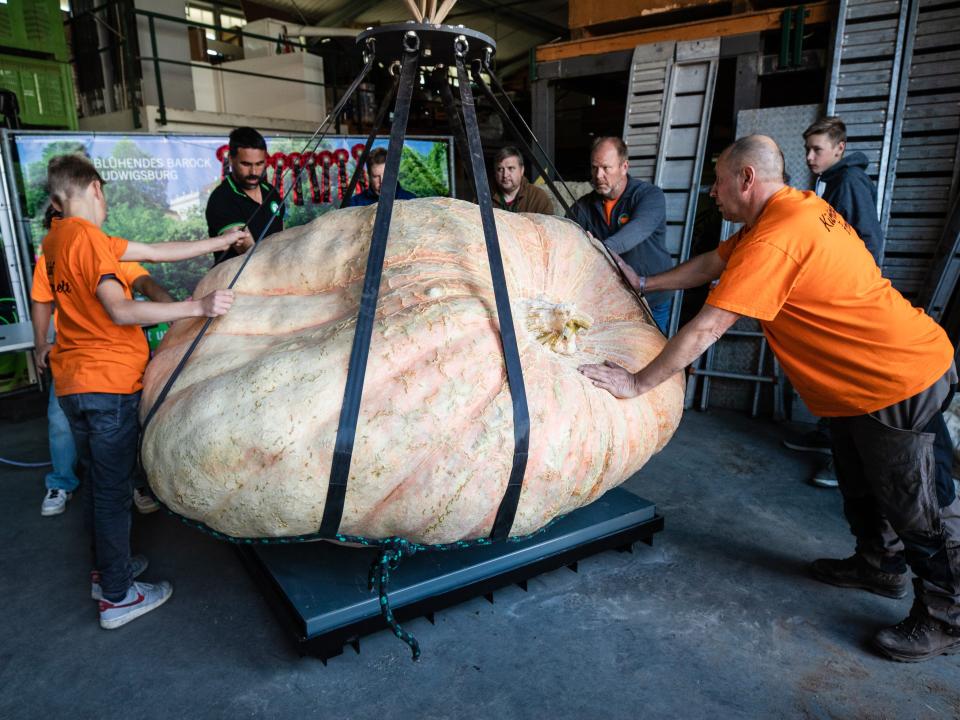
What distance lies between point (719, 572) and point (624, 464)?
3.00 feet

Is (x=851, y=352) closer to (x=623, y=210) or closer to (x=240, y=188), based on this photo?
(x=623, y=210)

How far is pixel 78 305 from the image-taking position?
6.79 ft

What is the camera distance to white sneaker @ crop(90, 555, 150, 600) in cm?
229

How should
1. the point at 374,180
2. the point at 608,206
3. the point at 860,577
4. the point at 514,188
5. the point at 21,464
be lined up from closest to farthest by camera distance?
the point at 860,577
the point at 608,206
the point at 21,464
the point at 374,180
the point at 514,188

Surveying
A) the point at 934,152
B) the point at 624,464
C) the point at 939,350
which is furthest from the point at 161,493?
the point at 934,152

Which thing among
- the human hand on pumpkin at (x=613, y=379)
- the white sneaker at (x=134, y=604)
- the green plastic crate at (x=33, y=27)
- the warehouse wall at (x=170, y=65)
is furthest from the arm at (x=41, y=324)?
the warehouse wall at (x=170, y=65)

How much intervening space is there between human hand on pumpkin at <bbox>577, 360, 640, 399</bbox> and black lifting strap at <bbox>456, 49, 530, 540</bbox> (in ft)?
0.90

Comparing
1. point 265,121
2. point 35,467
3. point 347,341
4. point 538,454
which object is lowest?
point 35,467

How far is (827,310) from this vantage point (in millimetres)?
1963

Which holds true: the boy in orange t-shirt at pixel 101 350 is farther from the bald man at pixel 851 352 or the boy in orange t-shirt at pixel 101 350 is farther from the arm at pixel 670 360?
the bald man at pixel 851 352

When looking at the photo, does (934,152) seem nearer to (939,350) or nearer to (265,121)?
(939,350)

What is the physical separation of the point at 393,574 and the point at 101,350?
1.23m

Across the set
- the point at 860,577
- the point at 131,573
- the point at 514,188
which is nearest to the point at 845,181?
the point at 514,188

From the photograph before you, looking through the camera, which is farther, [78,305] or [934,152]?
[934,152]
